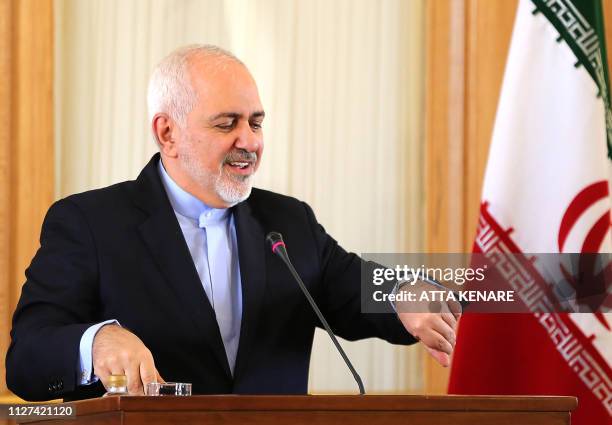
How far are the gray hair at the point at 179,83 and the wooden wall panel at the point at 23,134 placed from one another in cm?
105

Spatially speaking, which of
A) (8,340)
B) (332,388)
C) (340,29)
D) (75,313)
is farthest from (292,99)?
(75,313)

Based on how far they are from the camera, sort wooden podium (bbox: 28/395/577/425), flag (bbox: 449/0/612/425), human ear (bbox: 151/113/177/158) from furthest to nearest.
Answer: flag (bbox: 449/0/612/425) → human ear (bbox: 151/113/177/158) → wooden podium (bbox: 28/395/577/425)

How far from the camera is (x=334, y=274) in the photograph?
9.38ft

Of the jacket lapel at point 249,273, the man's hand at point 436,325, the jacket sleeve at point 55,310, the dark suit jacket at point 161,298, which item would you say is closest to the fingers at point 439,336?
the man's hand at point 436,325

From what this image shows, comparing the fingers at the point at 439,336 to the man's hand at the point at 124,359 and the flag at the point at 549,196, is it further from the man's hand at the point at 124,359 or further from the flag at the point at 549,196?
the flag at the point at 549,196

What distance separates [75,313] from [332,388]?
5.91ft

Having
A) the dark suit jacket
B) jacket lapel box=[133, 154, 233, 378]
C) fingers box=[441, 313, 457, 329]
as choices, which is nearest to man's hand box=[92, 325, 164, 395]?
the dark suit jacket

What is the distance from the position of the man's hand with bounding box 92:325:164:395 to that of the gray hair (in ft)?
3.04

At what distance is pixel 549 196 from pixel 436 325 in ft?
4.12

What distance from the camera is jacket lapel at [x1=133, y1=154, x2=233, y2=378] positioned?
2.53 m

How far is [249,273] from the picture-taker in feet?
8.77

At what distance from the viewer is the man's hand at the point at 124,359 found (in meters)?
1.90

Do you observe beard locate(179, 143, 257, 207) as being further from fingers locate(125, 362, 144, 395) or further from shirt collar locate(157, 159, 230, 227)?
fingers locate(125, 362, 144, 395)

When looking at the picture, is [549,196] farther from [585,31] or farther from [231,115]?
[231,115]
